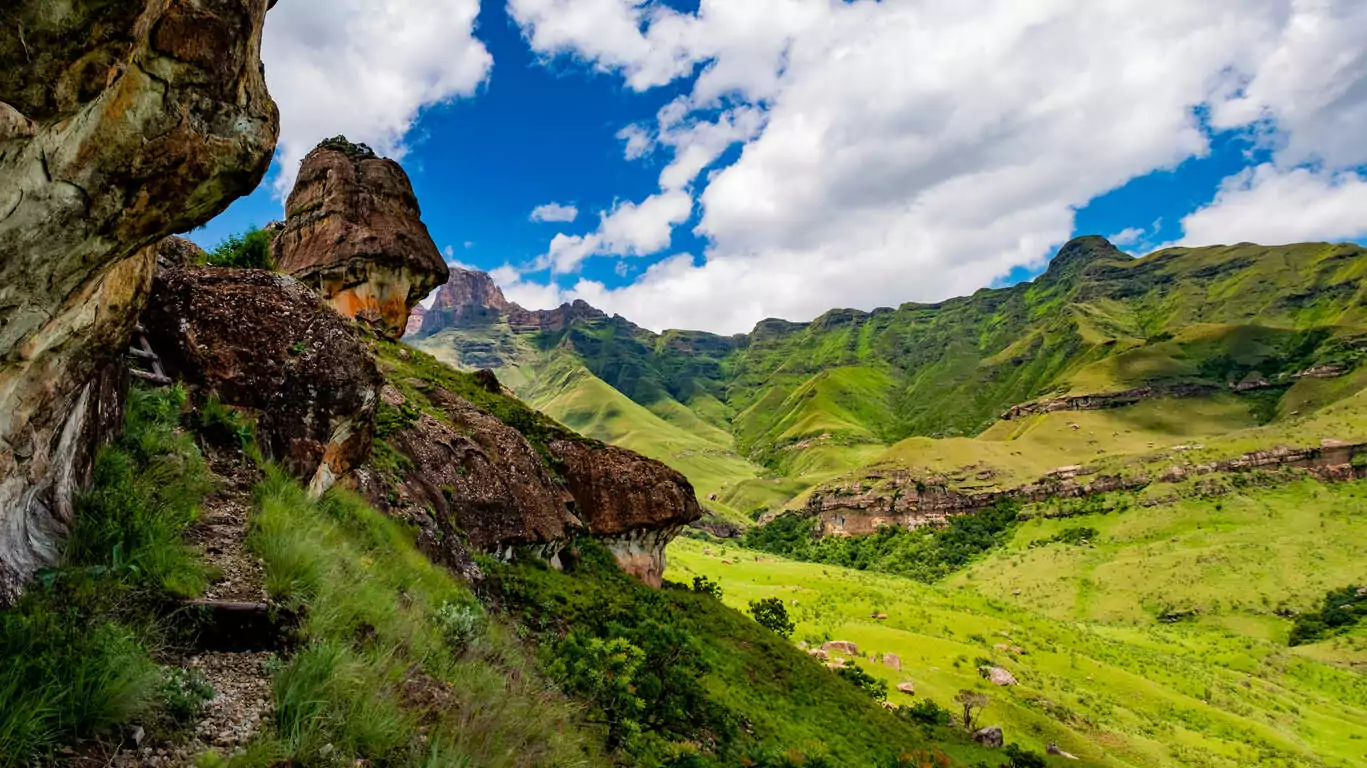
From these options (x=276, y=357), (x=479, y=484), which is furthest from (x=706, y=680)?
(x=276, y=357)

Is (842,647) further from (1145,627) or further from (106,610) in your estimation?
(1145,627)

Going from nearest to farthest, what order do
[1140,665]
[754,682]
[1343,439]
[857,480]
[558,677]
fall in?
1. [558,677]
2. [754,682]
3. [1140,665]
4. [1343,439]
5. [857,480]

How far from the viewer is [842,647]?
179ft

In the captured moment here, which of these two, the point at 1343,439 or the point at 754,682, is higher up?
the point at 1343,439

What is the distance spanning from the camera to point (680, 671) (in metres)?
14.5

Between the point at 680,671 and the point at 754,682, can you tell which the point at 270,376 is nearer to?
the point at 680,671

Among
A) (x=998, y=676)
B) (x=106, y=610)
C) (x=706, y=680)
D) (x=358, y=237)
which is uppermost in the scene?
(x=358, y=237)

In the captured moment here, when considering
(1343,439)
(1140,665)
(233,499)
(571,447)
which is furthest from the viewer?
(1343,439)

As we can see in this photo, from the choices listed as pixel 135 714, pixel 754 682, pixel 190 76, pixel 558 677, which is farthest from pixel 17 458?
pixel 754 682

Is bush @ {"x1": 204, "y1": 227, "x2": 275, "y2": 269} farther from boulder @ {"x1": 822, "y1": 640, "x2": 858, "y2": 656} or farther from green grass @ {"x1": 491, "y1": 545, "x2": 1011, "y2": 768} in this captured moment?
boulder @ {"x1": 822, "y1": 640, "x2": 858, "y2": 656}

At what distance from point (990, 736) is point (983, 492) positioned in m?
146

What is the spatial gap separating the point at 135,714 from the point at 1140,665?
87046 millimetres

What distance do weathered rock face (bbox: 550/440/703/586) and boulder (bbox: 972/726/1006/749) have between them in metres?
21.7

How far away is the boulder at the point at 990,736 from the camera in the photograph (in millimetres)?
34500
